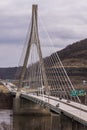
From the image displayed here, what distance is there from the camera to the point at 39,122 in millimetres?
90125

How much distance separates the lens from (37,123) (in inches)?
3469

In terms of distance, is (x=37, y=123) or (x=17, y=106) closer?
(x=37, y=123)

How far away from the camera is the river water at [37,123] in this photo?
6125 centimetres

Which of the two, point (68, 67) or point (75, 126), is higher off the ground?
point (68, 67)

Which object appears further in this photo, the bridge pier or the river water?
the bridge pier

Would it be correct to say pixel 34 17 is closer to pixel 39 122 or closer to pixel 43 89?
pixel 43 89

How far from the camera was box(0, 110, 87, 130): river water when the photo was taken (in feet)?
201

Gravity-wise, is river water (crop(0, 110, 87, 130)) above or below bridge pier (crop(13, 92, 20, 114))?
below

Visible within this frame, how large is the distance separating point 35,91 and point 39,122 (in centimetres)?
2743

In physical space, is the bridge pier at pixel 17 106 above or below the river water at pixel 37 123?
above

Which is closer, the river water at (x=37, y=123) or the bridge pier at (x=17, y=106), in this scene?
the river water at (x=37, y=123)

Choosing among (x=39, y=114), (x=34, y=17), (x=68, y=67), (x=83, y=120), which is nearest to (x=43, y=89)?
(x=39, y=114)

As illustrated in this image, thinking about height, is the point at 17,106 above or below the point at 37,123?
above

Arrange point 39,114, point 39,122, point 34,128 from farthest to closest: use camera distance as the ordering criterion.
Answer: point 39,114
point 39,122
point 34,128
